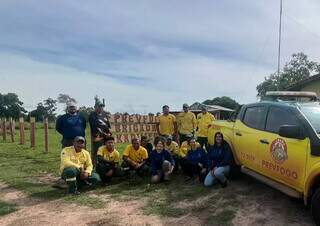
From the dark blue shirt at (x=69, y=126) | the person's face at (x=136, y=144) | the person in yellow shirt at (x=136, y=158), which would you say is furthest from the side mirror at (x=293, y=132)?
the dark blue shirt at (x=69, y=126)

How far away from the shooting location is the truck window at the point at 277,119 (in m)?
7.28

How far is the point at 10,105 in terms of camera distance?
271 feet

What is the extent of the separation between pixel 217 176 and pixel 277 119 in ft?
7.06

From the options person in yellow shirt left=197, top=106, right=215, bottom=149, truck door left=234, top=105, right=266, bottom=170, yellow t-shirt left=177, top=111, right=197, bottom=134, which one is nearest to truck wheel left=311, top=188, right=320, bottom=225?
truck door left=234, top=105, right=266, bottom=170

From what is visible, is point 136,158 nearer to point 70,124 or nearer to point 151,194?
point 70,124

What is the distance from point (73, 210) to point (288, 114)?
4.06 meters

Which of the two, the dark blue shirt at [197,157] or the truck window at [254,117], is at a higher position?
the truck window at [254,117]

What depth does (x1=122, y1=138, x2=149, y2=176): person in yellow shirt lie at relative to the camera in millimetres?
10930

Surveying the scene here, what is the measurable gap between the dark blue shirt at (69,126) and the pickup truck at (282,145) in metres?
3.67

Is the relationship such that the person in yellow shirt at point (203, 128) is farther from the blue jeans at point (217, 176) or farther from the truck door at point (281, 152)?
the truck door at point (281, 152)

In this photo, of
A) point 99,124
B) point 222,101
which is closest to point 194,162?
point 99,124

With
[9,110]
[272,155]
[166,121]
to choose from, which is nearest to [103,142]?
[166,121]

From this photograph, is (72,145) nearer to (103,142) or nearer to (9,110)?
(103,142)

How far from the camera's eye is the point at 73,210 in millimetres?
8250
